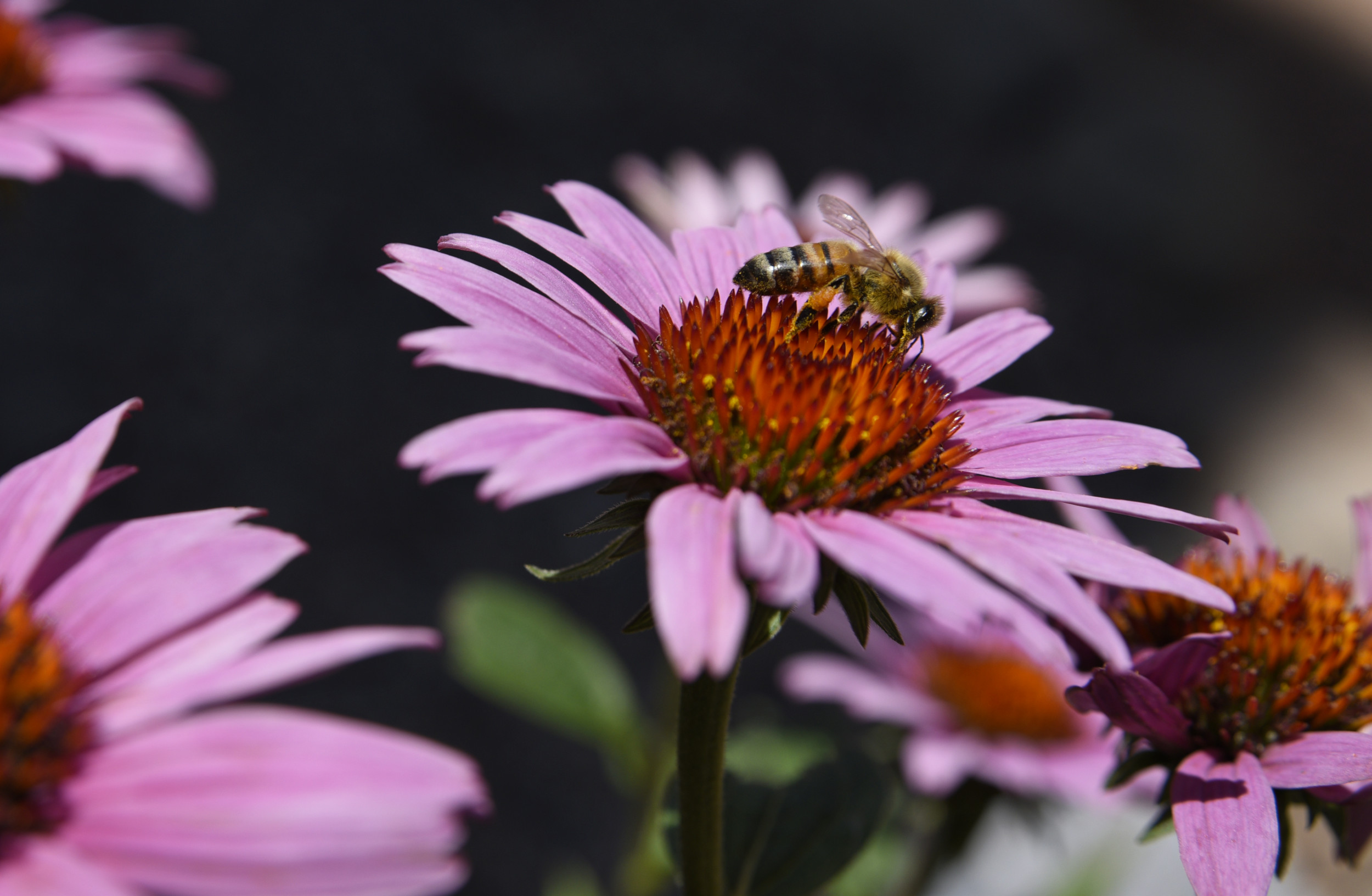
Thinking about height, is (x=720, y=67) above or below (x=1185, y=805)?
above

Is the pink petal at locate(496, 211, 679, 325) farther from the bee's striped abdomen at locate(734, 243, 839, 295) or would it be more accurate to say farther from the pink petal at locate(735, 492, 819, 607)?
the pink petal at locate(735, 492, 819, 607)

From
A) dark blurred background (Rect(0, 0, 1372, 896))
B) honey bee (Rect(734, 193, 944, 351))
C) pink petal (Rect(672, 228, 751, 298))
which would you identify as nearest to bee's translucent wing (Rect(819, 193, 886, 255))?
honey bee (Rect(734, 193, 944, 351))

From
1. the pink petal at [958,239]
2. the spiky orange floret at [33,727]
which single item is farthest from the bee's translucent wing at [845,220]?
the pink petal at [958,239]

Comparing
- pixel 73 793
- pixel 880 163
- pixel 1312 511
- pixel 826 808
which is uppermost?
pixel 880 163

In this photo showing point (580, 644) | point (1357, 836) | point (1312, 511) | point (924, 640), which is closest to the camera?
point (1357, 836)

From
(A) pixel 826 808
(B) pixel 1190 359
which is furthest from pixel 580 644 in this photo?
(B) pixel 1190 359

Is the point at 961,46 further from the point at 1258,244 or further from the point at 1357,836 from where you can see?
the point at 1357,836
